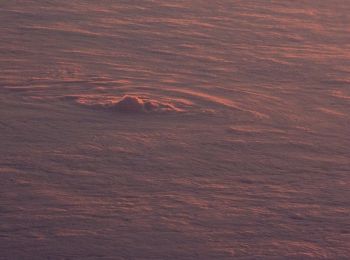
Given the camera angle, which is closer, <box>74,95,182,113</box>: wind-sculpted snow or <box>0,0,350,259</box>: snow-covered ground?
<box>0,0,350,259</box>: snow-covered ground

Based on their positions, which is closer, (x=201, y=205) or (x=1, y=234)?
(x=1, y=234)

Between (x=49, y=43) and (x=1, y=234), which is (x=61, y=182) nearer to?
(x=1, y=234)

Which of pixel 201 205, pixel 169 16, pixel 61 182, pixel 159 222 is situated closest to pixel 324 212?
pixel 201 205

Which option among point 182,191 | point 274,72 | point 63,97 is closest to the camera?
point 182,191

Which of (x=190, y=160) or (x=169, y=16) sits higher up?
(x=169, y=16)

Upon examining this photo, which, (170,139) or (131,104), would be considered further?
(131,104)

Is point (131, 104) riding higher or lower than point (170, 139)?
higher

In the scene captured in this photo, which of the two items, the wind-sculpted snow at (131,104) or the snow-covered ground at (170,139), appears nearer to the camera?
the snow-covered ground at (170,139)

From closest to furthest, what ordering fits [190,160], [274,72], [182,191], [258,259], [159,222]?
1. [258,259]
2. [159,222]
3. [182,191]
4. [190,160]
5. [274,72]
